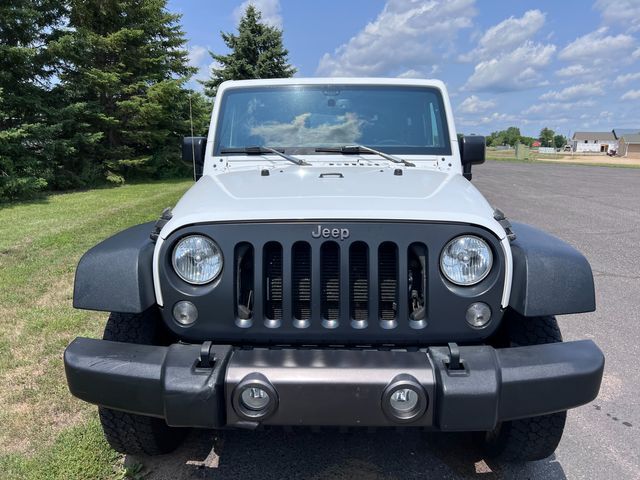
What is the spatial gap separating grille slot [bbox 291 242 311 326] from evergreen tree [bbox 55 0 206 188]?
13.5m

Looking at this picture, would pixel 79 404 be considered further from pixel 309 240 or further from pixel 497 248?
pixel 497 248

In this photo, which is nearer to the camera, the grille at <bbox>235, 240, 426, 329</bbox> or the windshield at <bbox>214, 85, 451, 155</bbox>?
the grille at <bbox>235, 240, 426, 329</bbox>

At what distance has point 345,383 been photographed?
181cm

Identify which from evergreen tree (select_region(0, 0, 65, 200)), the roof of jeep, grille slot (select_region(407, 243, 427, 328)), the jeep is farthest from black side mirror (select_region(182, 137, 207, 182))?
evergreen tree (select_region(0, 0, 65, 200))

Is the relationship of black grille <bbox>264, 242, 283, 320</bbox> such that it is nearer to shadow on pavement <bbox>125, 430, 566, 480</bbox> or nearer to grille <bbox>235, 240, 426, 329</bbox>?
grille <bbox>235, 240, 426, 329</bbox>

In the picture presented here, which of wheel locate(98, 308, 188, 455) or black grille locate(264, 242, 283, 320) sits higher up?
black grille locate(264, 242, 283, 320)

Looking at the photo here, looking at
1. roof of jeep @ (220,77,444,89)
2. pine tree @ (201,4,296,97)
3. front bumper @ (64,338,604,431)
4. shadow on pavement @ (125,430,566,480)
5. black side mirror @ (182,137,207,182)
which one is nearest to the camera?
front bumper @ (64,338,604,431)

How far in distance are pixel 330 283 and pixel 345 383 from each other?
0.45 m

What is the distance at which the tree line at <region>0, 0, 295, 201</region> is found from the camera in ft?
40.2

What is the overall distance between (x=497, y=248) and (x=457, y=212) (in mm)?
214

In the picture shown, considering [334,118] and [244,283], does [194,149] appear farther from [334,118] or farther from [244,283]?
[244,283]

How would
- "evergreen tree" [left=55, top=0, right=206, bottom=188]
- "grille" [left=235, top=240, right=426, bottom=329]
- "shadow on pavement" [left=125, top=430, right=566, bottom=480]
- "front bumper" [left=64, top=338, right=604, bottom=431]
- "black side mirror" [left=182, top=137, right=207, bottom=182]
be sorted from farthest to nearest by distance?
1. "evergreen tree" [left=55, top=0, right=206, bottom=188]
2. "black side mirror" [left=182, top=137, right=207, bottom=182]
3. "shadow on pavement" [left=125, top=430, right=566, bottom=480]
4. "grille" [left=235, top=240, right=426, bottom=329]
5. "front bumper" [left=64, top=338, right=604, bottom=431]

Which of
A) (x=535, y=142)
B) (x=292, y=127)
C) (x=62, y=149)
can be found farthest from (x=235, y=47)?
(x=535, y=142)

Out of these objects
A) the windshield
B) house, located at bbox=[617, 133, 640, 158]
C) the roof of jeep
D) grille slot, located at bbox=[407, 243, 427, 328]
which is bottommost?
house, located at bbox=[617, 133, 640, 158]
